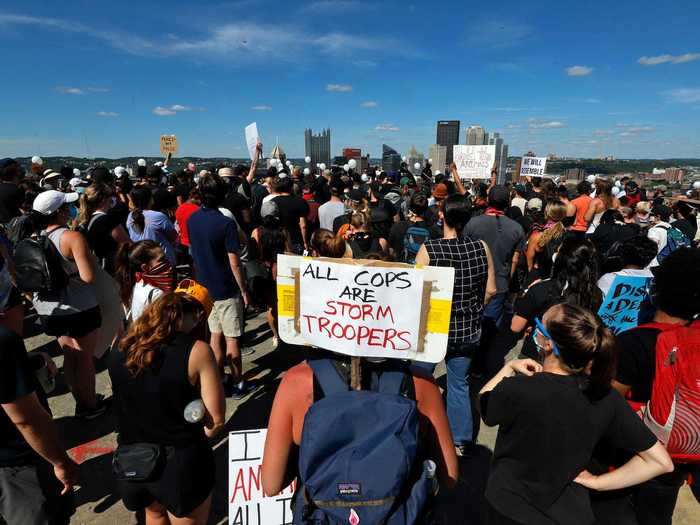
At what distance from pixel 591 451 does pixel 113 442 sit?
12.5ft

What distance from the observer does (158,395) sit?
1938 millimetres

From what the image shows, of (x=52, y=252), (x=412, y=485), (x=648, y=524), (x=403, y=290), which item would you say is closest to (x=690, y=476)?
(x=648, y=524)

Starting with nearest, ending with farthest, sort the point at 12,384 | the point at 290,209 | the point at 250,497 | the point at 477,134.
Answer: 1. the point at 12,384
2. the point at 250,497
3. the point at 290,209
4. the point at 477,134

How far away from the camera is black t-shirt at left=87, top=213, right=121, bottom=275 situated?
13.8 feet

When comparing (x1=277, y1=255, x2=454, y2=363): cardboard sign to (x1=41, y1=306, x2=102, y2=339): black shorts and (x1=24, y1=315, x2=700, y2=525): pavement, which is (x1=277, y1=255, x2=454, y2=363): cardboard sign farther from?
(x1=41, y1=306, x2=102, y2=339): black shorts

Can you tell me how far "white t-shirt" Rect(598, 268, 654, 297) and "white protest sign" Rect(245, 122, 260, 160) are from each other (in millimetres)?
5897

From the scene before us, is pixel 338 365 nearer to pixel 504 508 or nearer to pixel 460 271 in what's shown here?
pixel 504 508

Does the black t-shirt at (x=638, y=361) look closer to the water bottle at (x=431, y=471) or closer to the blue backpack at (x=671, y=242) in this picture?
the water bottle at (x=431, y=471)

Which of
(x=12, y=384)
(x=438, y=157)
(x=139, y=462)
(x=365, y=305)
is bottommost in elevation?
(x=139, y=462)

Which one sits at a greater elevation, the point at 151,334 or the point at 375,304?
the point at 375,304

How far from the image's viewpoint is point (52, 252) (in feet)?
11.0

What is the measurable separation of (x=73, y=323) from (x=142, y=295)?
3.78 ft

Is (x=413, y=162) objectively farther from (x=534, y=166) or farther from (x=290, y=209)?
(x=290, y=209)

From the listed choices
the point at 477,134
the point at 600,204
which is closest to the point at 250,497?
the point at 600,204
